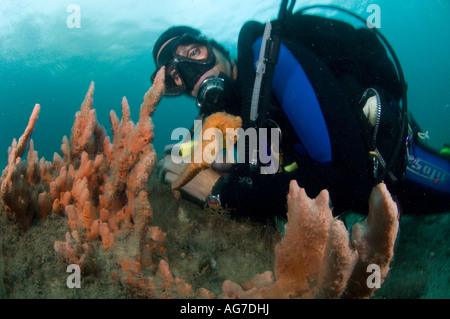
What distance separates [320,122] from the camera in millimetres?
2232

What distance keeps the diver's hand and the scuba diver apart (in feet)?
0.04

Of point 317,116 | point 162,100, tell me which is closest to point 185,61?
point 317,116

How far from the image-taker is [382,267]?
1.23 meters

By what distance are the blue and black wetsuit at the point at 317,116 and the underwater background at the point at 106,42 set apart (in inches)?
105

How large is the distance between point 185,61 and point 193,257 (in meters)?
2.51

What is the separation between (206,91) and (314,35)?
137 cm

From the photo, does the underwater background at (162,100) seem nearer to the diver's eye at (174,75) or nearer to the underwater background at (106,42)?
the underwater background at (106,42)

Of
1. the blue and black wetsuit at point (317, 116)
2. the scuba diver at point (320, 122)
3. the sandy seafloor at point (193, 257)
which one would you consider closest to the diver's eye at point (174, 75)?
the scuba diver at point (320, 122)

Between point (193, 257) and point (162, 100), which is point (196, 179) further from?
point (162, 100)

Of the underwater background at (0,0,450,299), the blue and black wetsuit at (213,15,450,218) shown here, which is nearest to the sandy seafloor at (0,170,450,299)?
the underwater background at (0,0,450,299)
